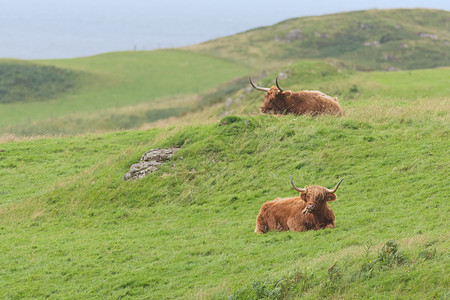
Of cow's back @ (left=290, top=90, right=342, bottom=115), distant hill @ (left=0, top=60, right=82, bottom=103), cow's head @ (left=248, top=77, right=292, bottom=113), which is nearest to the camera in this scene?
cow's back @ (left=290, top=90, right=342, bottom=115)

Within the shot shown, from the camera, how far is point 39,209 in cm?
1725

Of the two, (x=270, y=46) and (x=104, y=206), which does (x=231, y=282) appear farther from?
(x=270, y=46)

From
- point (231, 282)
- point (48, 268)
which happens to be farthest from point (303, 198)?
point (48, 268)

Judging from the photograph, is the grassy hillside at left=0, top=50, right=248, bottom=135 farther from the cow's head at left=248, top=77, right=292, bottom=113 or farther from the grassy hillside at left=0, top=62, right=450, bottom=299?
the grassy hillside at left=0, top=62, right=450, bottom=299

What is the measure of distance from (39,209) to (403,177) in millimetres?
10731

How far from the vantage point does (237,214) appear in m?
14.3

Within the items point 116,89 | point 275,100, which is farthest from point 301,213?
point 116,89

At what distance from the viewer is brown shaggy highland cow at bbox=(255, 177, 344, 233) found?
11.3 metres

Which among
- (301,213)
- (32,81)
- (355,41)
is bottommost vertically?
(301,213)

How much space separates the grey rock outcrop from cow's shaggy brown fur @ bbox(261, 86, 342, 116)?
4382 mm

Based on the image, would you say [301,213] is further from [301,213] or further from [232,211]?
[232,211]

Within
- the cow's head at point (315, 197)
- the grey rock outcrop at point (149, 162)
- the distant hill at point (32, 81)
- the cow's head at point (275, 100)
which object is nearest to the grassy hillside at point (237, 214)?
the grey rock outcrop at point (149, 162)

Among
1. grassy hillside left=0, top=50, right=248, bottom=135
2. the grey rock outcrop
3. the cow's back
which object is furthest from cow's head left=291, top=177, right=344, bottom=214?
grassy hillside left=0, top=50, right=248, bottom=135

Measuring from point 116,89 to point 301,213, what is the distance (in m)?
62.0
